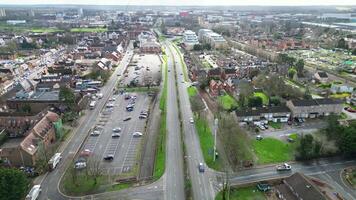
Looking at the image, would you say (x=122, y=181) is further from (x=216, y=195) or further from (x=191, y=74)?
(x=191, y=74)

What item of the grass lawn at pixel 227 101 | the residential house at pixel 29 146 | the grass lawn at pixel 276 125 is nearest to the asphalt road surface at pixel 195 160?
the grass lawn at pixel 227 101

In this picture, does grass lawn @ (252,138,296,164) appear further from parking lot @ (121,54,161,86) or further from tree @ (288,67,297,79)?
tree @ (288,67,297,79)

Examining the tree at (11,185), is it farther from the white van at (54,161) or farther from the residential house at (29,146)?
the residential house at (29,146)

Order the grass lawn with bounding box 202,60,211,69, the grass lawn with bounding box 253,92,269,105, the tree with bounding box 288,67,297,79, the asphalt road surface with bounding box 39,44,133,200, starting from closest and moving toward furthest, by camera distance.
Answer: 1. the asphalt road surface with bounding box 39,44,133,200
2. the grass lawn with bounding box 253,92,269,105
3. the tree with bounding box 288,67,297,79
4. the grass lawn with bounding box 202,60,211,69

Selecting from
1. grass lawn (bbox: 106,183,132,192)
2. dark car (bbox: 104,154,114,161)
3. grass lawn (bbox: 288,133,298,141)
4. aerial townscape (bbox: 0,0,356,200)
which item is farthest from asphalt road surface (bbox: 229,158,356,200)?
dark car (bbox: 104,154,114,161)

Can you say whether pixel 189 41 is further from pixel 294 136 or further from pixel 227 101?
pixel 294 136

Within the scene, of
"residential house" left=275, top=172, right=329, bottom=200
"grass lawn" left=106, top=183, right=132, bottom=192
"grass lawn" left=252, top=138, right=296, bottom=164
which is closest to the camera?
"residential house" left=275, top=172, right=329, bottom=200
